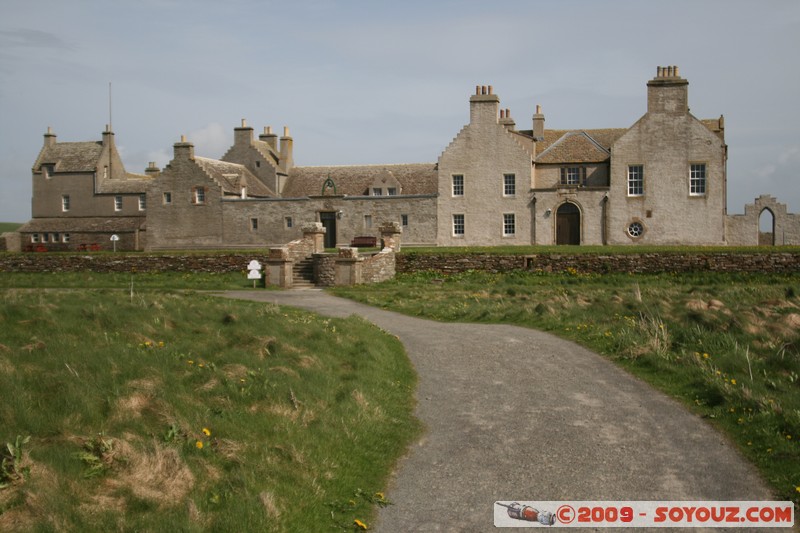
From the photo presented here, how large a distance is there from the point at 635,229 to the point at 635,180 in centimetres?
306

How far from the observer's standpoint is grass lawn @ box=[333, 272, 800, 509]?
10.0 metres

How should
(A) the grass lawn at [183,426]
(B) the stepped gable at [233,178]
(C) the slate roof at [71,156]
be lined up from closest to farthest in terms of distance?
(A) the grass lawn at [183,426] < (B) the stepped gable at [233,178] < (C) the slate roof at [71,156]

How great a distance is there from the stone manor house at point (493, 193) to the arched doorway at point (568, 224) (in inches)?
2.5

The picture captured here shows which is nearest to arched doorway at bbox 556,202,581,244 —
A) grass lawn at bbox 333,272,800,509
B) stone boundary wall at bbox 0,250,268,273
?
grass lawn at bbox 333,272,800,509

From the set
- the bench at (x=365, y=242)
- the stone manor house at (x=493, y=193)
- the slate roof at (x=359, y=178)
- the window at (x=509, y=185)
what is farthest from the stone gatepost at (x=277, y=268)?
the slate roof at (x=359, y=178)

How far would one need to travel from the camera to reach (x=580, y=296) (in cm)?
2352

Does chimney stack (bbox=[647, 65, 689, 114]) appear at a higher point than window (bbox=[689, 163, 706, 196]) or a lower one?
higher

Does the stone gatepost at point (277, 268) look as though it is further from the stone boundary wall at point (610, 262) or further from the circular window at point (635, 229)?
the circular window at point (635, 229)

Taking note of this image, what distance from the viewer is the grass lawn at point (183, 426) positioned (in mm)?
6930

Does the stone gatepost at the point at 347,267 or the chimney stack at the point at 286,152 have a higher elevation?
the chimney stack at the point at 286,152

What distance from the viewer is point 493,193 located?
1897 inches

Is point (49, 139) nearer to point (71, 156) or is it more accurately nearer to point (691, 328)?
point (71, 156)

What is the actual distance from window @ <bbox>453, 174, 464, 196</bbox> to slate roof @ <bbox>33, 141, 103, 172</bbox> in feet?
118

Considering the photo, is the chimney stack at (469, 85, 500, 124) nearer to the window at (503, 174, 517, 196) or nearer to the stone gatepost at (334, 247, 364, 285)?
the window at (503, 174, 517, 196)
